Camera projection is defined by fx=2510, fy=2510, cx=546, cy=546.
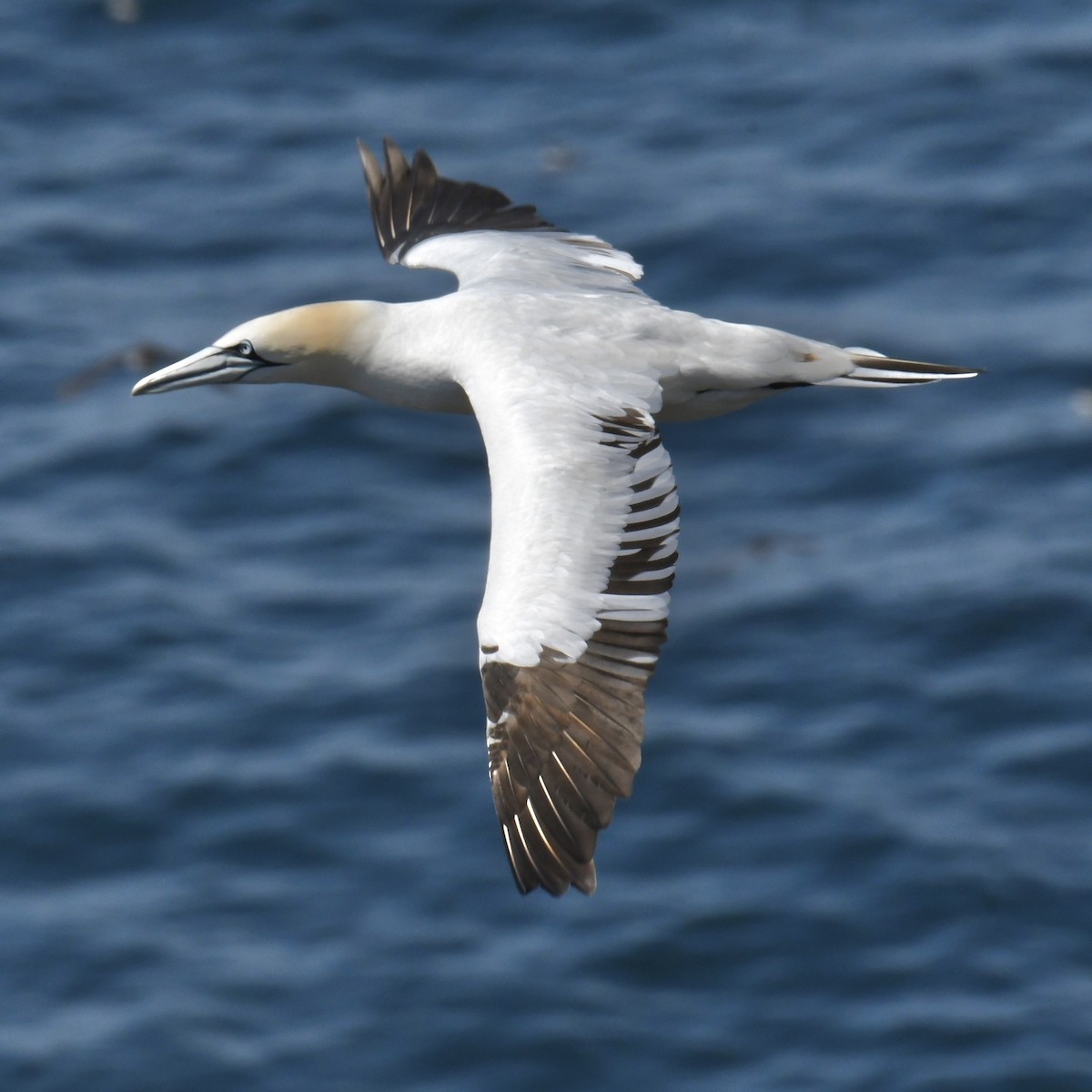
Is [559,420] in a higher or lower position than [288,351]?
lower

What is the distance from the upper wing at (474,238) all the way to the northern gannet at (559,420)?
0.09 feet

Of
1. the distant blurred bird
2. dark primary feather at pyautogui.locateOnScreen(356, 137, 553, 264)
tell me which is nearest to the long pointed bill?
dark primary feather at pyautogui.locateOnScreen(356, 137, 553, 264)

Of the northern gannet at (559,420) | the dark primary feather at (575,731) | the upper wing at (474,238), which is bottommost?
the dark primary feather at (575,731)

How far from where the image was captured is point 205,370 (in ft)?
44.8

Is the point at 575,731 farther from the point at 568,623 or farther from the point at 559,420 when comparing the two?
the point at 559,420

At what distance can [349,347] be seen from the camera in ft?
44.3

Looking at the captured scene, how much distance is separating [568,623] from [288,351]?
306 cm

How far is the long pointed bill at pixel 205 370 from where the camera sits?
13641 mm

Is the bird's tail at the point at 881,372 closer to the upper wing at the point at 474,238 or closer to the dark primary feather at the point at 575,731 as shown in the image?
the upper wing at the point at 474,238

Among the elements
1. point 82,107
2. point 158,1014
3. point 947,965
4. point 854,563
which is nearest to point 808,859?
point 947,965

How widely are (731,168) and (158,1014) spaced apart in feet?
46.4

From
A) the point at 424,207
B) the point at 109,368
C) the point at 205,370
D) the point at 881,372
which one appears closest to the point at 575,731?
the point at 881,372

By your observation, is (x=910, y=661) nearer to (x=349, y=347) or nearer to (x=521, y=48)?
(x=521, y=48)

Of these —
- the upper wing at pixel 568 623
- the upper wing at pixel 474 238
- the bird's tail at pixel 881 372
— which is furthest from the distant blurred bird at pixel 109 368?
the upper wing at pixel 568 623
